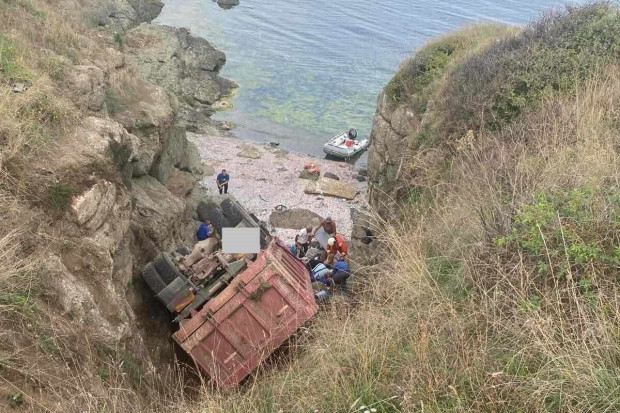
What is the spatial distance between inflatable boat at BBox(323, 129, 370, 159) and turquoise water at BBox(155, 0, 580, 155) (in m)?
1.48

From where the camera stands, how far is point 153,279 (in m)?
8.71

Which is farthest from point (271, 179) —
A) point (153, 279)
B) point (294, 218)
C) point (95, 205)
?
point (95, 205)

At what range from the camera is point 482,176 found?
7043 millimetres

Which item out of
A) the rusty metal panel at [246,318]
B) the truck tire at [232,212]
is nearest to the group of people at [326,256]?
the truck tire at [232,212]

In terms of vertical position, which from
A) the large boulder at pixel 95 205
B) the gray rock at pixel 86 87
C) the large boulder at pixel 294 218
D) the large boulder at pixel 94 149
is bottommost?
the large boulder at pixel 294 218

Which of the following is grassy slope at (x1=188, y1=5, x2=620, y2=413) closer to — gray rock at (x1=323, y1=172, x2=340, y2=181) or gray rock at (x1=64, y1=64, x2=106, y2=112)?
gray rock at (x1=64, y1=64, x2=106, y2=112)

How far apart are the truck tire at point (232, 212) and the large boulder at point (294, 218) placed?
3.53 m

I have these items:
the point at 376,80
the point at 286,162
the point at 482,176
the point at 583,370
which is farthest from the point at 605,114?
the point at 376,80

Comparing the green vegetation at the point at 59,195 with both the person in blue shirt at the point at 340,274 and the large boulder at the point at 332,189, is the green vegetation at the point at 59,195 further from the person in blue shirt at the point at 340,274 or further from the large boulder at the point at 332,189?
the large boulder at the point at 332,189

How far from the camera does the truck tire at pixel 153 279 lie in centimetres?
861

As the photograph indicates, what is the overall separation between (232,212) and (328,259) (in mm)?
3193

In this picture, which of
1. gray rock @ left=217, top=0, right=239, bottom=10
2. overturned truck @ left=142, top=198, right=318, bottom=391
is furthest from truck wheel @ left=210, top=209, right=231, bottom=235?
gray rock @ left=217, top=0, right=239, bottom=10

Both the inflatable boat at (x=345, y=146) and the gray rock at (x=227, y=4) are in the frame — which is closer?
the inflatable boat at (x=345, y=146)

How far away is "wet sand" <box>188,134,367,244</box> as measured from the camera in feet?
62.2
